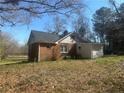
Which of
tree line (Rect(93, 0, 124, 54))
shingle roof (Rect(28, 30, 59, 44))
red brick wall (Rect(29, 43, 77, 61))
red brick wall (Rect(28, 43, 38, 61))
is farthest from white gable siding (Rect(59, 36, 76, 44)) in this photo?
tree line (Rect(93, 0, 124, 54))

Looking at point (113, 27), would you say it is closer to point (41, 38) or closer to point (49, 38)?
point (49, 38)

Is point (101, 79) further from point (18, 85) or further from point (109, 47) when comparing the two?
point (109, 47)

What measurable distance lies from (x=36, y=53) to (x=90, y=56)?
8402 mm

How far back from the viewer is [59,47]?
3994 centimetres

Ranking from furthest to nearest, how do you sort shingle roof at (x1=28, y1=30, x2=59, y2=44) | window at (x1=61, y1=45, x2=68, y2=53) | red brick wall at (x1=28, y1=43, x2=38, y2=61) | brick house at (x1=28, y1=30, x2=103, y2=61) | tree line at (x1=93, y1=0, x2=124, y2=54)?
tree line at (x1=93, y1=0, x2=124, y2=54) < window at (x1=61, y1=45, x2=68, y2=53) < shingle roof at (x1=28, y1=30, x2=59, y2=44) < red brick wall at (x1=28, y1=43, x2=38, y2=61) < brick house at (x1=28, y1=30, x2=103, y2=61)

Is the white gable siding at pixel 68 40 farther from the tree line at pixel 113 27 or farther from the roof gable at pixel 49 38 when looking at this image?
the tree line at pixel 113 27

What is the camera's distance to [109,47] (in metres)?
55.8

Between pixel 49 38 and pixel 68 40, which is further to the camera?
pixel 68 40

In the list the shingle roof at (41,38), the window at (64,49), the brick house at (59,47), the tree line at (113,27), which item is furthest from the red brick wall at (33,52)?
the tree line at (113,27)

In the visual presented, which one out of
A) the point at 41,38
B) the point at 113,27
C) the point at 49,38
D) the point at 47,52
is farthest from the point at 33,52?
the point at 113,27

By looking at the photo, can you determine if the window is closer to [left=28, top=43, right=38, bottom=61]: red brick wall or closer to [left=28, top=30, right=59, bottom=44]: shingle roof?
[left=28, top=30, right=59, bottom=44]: shingle roof

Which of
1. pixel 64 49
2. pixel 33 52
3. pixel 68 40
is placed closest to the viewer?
pixel 33 52

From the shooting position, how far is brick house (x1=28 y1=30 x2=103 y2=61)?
38.1 meters

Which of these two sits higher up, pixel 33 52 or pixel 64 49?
pixel 64 49
